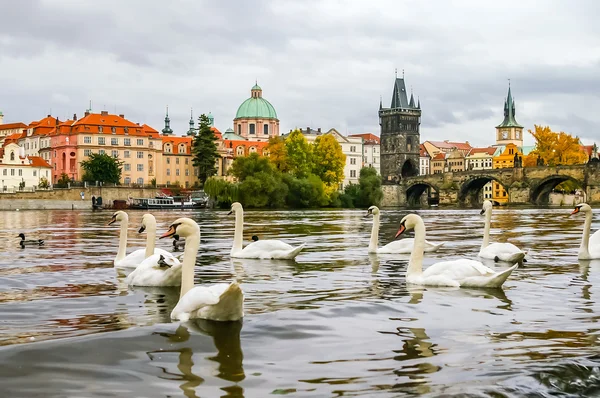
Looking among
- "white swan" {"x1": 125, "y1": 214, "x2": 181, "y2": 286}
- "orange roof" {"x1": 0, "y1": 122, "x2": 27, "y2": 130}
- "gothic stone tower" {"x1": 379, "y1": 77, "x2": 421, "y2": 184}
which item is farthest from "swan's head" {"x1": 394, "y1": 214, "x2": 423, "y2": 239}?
"gothic stone tower" {"x1": 379, "y1": 77, "x2": 421, "y2": 184}

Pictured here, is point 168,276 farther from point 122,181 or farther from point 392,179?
point 392,179

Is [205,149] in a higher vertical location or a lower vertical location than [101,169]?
higher

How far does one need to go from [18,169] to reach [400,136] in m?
76.8

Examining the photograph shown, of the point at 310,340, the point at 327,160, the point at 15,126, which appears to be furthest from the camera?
the point at 15,126

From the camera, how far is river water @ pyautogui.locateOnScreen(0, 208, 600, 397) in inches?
220

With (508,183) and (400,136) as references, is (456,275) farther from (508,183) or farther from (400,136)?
(400,136)

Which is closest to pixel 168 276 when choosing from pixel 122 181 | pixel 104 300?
pixel 104 300

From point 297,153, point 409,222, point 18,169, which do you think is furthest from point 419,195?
point 409,222

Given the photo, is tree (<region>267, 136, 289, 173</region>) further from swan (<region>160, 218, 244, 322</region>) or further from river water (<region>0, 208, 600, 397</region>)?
swan (<region>160, 218, 244, 322</region>)

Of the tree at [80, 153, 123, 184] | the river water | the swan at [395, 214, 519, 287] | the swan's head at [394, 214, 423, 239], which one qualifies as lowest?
the river water

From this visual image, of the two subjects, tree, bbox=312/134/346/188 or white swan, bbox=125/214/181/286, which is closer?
white swan, bbox=125/214/181/286

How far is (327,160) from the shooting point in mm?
91688

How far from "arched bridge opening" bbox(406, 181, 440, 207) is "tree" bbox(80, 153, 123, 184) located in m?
50.4

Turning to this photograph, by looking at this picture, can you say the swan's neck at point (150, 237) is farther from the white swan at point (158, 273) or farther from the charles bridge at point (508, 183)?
the charles bridge at point (508, 183)
